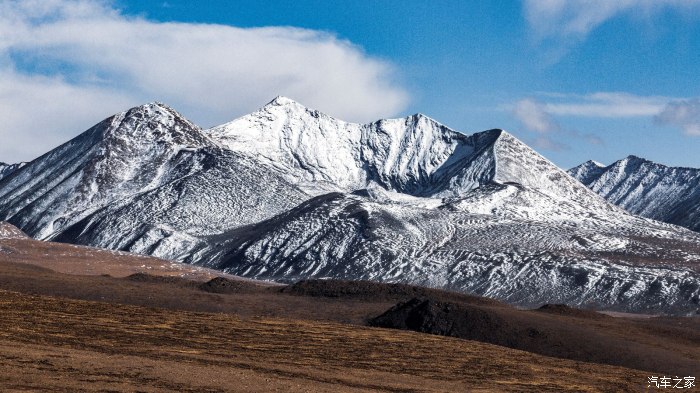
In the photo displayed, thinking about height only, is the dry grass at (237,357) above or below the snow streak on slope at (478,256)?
below

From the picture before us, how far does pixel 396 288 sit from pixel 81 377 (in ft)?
209

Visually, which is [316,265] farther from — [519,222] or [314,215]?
[519,222]

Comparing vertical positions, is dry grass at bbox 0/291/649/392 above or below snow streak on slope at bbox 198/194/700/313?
below

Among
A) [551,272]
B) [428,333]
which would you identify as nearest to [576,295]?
[551,272]

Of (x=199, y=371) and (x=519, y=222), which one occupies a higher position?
(x=519, y=222)

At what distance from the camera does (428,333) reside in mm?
74312

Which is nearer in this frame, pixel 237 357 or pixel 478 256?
pixel 237 357

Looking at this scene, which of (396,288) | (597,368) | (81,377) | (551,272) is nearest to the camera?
(81,377)

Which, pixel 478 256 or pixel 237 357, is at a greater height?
pixel 478 256

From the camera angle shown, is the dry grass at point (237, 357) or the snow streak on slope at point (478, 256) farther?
the snow streak on slope at point (478, 256)

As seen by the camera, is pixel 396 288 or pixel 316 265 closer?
pixel 396 288

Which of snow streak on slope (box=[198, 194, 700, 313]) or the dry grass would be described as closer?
the dry grass

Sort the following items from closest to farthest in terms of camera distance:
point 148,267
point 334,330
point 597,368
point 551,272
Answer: point 597,368
point 334,330
point 148,267
point 551,272

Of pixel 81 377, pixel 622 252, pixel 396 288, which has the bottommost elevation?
pixel 81 377
